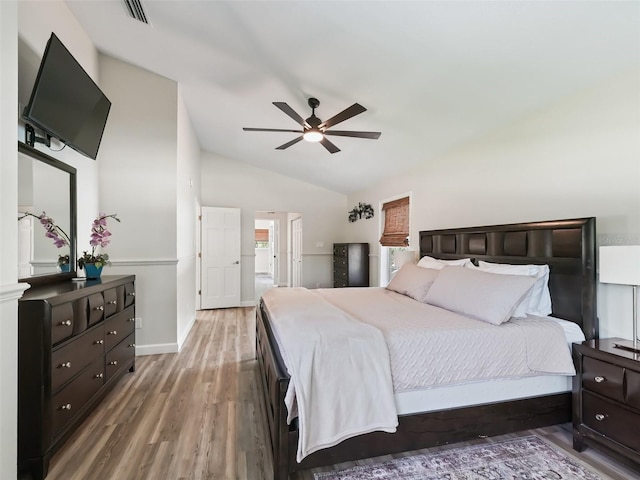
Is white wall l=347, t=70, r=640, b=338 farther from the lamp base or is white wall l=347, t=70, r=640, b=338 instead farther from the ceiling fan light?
the ceiling fan light

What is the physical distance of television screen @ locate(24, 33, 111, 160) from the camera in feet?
6.34

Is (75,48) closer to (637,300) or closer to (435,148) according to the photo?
(435,148)

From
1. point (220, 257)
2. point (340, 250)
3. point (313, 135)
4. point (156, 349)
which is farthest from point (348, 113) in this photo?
point (220, 257)

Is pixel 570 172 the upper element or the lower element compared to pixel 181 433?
upper

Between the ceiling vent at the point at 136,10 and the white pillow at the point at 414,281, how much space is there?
342 centimetres

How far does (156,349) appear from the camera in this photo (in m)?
3.43

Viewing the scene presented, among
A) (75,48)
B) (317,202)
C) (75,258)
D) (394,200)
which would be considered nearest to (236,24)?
(75,48)

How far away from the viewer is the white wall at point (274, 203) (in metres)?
6.09

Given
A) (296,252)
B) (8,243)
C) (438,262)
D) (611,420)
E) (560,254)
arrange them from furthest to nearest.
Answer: (296,252)
(438,262)
(560,254)
(611,420)
(8,243)

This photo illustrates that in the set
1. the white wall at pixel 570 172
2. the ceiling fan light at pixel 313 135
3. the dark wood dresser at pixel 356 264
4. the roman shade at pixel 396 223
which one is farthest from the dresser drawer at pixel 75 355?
the dark wood dresser at pixel 356 264

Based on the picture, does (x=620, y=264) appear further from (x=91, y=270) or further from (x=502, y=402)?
(x=91, y=270)

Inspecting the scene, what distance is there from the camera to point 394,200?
496 centimetres

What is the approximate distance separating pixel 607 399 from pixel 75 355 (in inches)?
127

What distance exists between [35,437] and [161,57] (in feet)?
10.9
